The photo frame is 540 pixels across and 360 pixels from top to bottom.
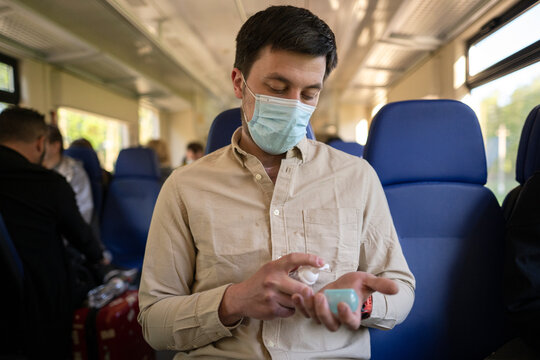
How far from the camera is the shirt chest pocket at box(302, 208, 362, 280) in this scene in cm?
104

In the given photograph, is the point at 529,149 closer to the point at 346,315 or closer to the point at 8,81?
the point at 346,315

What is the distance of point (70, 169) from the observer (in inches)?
118

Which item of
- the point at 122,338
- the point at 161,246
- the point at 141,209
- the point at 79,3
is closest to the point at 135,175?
the point at 141,209

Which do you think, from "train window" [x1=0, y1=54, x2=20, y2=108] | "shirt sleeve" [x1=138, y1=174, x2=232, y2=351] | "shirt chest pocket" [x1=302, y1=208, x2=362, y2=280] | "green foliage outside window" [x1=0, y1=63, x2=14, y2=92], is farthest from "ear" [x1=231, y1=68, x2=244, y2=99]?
"green foliage outside window" [x1=0, y1=63, x2=14, y2=92]

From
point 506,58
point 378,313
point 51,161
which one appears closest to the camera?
point 378,313

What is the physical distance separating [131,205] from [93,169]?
50cm

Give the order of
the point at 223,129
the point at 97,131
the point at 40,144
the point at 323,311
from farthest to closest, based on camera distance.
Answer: the point at 97,131 < the point at 40,144 < the point at 223,129 < the point at 323,311

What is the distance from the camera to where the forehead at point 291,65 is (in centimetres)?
106

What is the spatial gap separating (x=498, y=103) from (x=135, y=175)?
362cm

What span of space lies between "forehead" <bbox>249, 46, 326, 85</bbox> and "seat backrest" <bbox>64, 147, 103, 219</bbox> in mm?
2713

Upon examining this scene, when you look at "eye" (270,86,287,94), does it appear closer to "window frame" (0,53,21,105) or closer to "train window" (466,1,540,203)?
"train window" (466,1,540,203)

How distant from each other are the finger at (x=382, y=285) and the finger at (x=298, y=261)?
0.46 feet

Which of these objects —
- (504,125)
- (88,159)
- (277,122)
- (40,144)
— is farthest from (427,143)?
(88,159)

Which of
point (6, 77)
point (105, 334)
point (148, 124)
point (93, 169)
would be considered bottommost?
point (105, 334)
